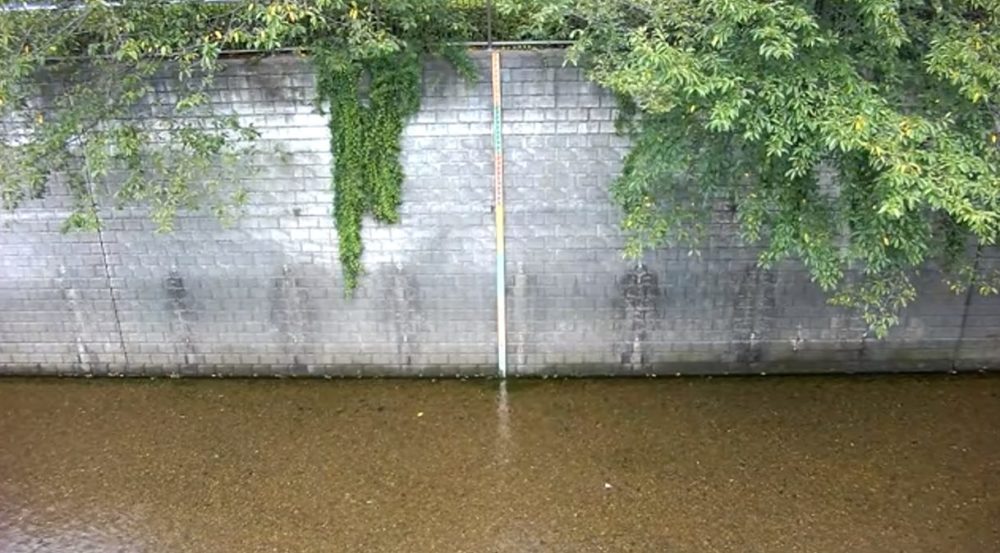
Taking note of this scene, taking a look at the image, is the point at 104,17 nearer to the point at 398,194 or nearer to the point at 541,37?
the point at 398,194

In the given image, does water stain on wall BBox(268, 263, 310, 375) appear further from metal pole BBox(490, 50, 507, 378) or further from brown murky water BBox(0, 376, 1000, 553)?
metal pole BBox(490, 50, 507, 378)

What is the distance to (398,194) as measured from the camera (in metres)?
5.33

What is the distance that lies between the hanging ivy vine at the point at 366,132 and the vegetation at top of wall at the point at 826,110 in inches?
44.4

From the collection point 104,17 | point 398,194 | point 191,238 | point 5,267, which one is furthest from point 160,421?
point 104,17

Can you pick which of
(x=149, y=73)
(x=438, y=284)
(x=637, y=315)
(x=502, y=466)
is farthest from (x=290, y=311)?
(x=637, y=315)

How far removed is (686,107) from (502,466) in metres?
2.31

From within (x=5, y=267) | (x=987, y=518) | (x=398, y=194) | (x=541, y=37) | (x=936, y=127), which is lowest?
(x=987, y=518)

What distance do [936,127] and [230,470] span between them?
4.15 meters

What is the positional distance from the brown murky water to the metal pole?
0.30m

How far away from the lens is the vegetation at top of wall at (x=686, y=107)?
11.3 feet

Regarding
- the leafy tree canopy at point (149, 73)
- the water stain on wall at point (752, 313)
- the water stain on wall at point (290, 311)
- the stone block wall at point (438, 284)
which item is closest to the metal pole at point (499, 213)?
the stone block wall at point (438, 284)

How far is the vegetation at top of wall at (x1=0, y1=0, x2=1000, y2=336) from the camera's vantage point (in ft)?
11.3

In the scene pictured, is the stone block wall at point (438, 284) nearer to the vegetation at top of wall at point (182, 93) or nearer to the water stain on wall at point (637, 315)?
the water stain on wall at point (637, 315)

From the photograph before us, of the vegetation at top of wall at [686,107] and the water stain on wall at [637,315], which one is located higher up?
the vegetation at top of wall at [686,107]
